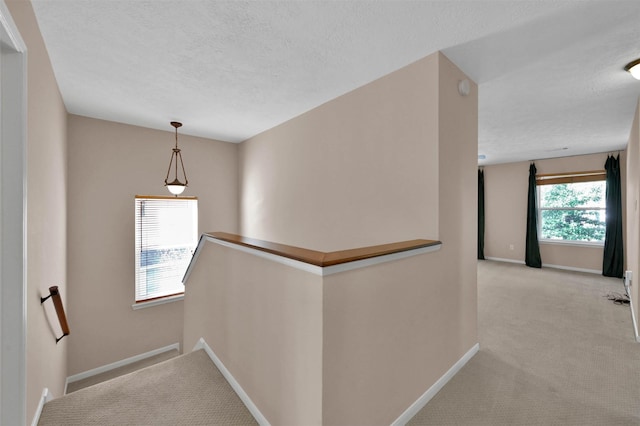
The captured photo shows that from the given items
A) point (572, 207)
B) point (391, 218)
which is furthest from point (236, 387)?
point (572, 207)

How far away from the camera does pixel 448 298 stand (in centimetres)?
212

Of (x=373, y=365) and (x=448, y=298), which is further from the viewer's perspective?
(x=448, y=298)

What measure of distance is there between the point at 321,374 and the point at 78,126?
412cm

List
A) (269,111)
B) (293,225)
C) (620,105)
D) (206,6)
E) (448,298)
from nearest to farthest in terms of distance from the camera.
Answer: (206,6) < (448,298) < (620,105) < (269,111) < (293,225)

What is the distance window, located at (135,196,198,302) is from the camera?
3.96m

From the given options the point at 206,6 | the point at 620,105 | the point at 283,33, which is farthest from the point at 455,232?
the point at 620,105

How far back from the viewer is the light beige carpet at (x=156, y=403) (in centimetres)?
169

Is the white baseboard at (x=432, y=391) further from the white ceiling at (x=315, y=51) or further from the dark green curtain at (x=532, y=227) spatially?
the dark green curtain at (x=532, y=227)

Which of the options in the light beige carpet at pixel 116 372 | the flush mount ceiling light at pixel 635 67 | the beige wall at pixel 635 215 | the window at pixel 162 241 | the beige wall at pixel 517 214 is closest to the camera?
the flush mount ceiling light at pixel 635 67

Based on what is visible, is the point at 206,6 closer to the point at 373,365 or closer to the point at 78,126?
the point at 373,365

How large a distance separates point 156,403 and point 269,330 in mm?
1025

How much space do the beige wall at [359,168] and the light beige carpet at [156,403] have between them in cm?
164

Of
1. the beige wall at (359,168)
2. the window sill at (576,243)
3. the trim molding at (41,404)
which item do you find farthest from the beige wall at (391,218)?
the window sill at (576,243)

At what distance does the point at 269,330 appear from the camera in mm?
1584
